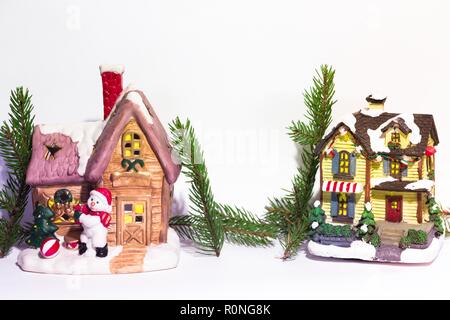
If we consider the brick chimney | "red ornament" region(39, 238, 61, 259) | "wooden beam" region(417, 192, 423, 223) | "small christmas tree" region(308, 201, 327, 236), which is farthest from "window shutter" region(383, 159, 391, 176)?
"red ornament" region(39, 238, 61, 259)

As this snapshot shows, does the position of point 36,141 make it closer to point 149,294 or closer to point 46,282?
point 46,282

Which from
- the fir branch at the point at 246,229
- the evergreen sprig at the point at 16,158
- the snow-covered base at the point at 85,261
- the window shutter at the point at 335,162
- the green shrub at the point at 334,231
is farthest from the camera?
the fir branch at the point at 246,229

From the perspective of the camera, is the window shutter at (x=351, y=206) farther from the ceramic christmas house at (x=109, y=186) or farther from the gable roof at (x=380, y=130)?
the ceramic christmas house at (x=109, y=186)

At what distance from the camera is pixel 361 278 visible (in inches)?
189

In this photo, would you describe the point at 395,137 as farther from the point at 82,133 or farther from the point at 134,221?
the point at 82,133

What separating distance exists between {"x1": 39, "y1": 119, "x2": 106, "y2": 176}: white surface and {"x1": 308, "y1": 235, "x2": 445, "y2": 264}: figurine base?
1500mm

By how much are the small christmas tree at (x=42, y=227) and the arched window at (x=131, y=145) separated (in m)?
0.59

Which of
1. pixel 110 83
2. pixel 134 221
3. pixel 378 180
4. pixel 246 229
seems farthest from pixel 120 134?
pixel 378 180

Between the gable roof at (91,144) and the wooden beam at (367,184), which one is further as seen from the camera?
the wooden beam at (367,184)

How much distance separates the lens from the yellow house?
16.9 feet

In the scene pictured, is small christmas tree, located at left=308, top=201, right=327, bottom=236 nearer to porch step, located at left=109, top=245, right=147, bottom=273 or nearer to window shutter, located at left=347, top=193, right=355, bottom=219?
window shutter, located at left=347, top=193, right=355, bottom=219

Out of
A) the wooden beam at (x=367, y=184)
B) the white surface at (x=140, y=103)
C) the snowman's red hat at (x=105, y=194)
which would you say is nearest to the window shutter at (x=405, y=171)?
the wooden beam at (x=367, y=184)

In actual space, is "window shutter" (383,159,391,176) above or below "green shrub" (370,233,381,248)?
above

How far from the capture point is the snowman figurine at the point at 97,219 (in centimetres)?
485
